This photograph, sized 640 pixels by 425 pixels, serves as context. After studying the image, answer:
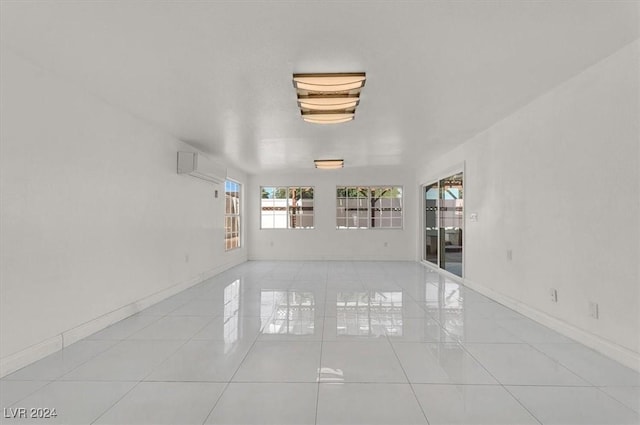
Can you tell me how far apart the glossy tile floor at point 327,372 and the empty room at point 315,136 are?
0.8 inches

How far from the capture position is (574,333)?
10.7 feet

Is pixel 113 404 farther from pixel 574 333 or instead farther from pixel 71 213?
pixel 574 333

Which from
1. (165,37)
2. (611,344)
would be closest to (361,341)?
(611,344)

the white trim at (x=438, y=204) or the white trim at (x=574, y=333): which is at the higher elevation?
the white trim at (x=438, y=204)

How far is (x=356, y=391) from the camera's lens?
232cm

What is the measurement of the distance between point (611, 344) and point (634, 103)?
1986 mm

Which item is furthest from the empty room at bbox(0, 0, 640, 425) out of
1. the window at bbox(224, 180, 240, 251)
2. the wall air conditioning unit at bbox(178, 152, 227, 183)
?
the window at bbox(224, 180, 240, 251)

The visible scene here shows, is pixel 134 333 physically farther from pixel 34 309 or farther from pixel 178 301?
pixel 178 301

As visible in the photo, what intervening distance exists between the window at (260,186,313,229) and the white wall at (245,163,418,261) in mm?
165

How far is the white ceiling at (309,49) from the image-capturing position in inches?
86.5

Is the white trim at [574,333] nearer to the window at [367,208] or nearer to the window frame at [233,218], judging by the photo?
the window at [367,208]

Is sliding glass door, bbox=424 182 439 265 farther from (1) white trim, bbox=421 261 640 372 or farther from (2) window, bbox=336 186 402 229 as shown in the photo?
(1) white trim, bbox=421 261 640 372

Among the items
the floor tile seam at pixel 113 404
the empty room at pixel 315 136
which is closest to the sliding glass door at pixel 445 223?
the empty room at pixel 315 136

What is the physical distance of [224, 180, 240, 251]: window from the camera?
327 inches
